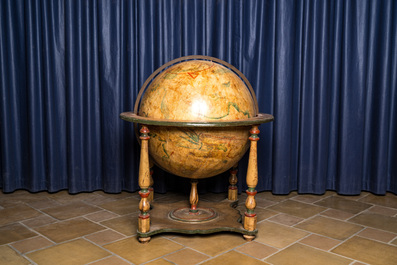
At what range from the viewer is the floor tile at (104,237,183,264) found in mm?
2965

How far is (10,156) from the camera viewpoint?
4.43 meters

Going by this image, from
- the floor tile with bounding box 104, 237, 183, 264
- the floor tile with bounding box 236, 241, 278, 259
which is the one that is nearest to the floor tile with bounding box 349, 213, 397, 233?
the floor tile with bounding box 236, 241, 278, 259

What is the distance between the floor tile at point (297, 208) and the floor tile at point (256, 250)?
846 mm

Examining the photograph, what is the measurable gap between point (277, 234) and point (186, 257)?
853 mm

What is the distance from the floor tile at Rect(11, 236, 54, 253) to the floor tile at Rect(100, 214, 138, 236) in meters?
0.54

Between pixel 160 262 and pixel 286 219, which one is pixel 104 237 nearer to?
pixel 160 262

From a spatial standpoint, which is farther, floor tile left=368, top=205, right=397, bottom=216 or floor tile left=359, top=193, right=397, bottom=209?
floor tile left=359, top=193, right=397, bottom=209

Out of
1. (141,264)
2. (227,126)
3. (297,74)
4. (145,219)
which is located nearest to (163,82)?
(227,126)

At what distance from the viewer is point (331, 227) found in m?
3.58

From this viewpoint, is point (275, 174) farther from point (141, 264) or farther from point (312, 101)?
point (141, 264)

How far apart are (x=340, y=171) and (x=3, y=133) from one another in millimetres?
3603

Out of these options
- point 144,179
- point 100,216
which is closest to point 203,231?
point 144,179

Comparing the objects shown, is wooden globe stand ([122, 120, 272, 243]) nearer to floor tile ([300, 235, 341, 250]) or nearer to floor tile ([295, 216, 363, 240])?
floor tile ([300, 235, 341, 250])

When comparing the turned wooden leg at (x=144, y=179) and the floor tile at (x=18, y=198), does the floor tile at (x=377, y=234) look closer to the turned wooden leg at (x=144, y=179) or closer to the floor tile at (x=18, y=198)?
the turned wooden leg at (x=144, y=179)
